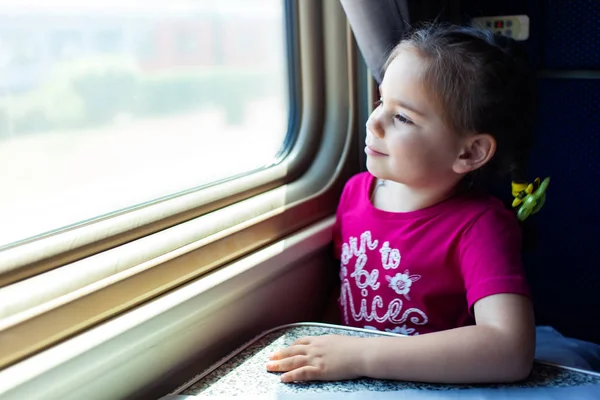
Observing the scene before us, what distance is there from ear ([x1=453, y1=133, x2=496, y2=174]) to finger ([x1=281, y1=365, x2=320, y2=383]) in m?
0.46

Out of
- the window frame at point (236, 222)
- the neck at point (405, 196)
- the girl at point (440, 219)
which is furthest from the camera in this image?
the neck at point (405, 196)

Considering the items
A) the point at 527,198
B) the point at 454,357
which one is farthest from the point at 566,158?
the point at 454,357

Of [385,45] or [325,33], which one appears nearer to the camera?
[385,45]

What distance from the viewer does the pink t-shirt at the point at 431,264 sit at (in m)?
1.12

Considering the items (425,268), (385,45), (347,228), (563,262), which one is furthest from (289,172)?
(563,262)

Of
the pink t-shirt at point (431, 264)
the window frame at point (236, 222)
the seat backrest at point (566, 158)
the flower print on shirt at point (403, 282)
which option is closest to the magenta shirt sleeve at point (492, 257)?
the pink t-shirt at point (431, 264)

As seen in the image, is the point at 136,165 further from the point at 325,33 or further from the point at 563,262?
the point at 563,262

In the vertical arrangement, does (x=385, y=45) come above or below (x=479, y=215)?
above

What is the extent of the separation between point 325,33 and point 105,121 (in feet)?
2.19

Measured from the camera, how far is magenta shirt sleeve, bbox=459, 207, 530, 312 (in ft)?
3.54

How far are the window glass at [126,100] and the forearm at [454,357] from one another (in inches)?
20.6

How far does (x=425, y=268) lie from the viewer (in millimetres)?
1213

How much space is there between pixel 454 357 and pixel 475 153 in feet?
1.29

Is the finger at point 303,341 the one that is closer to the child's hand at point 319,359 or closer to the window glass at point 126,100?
the child's hand at point 319,359
